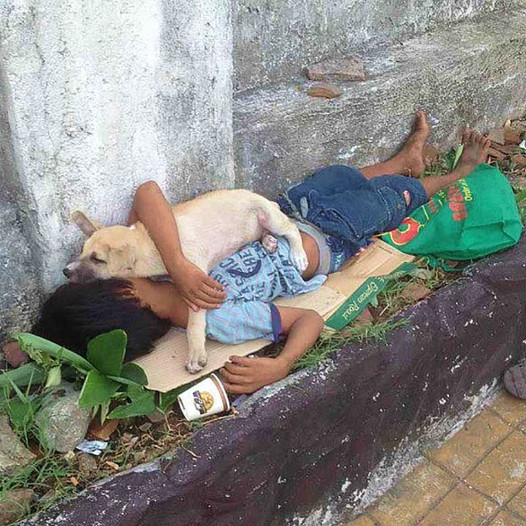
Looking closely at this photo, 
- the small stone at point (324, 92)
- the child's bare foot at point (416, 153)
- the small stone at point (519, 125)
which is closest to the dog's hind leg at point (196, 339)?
the small stone at point (324, 92)

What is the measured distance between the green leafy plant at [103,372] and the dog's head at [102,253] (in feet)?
0.80

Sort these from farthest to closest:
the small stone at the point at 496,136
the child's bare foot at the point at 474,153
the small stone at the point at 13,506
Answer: the small stone at the point at 496,136, the child's bare foot at the point at 474,153, the small stone at the point at 13,506

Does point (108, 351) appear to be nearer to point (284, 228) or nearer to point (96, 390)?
point (96, 390)

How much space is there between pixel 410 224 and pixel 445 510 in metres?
1.27

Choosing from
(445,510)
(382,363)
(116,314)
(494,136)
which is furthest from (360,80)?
(445,510)

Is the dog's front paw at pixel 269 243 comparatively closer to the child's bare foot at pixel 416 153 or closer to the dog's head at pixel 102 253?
the dog's head at pixel 102 253

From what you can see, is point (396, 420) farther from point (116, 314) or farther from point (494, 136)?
point (494, 136)

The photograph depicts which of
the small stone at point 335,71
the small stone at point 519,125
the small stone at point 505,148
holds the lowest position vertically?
the small stone at point 505,148

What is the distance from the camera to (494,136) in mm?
4105

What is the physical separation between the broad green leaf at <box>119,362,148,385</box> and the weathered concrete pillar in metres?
0.41

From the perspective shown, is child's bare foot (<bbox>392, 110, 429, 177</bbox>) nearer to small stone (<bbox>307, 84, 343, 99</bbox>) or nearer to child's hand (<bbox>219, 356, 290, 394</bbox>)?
small stone (<bbox>307, 84, 343, 99</bbox>)

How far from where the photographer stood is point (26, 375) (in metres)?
2.39

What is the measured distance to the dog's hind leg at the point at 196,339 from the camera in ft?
8.23

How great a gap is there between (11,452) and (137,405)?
0.39 m
